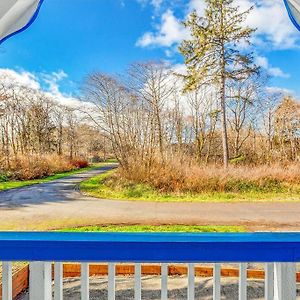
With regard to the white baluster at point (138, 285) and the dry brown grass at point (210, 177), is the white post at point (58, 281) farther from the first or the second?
the dry brown grass at point (210, 177)

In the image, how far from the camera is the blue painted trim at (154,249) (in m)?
0.74

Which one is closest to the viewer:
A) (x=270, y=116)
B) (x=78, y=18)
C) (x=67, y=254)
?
(x=67, y=254)

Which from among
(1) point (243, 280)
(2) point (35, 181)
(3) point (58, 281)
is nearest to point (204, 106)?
(2) point (35, 181)

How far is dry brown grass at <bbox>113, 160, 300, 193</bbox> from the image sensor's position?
2.11m

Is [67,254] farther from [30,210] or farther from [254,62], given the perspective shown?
[254,62]

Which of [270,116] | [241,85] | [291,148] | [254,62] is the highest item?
[254,62]

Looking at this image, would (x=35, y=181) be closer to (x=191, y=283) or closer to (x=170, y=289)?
(x=170, y=289)

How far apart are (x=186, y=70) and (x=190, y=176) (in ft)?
2.24

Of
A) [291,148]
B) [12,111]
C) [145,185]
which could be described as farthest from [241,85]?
[12,111]

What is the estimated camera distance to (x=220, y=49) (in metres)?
2.16

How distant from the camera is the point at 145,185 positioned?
86.2 inches

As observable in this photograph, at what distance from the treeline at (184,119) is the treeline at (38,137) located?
0.50 ft

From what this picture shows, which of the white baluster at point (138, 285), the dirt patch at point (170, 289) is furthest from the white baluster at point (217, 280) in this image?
the dirt patch at point (170, 289)

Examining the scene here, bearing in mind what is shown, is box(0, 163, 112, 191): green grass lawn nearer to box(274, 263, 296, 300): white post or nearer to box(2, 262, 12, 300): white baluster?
box(2, 262, 12, 300): white baluster
